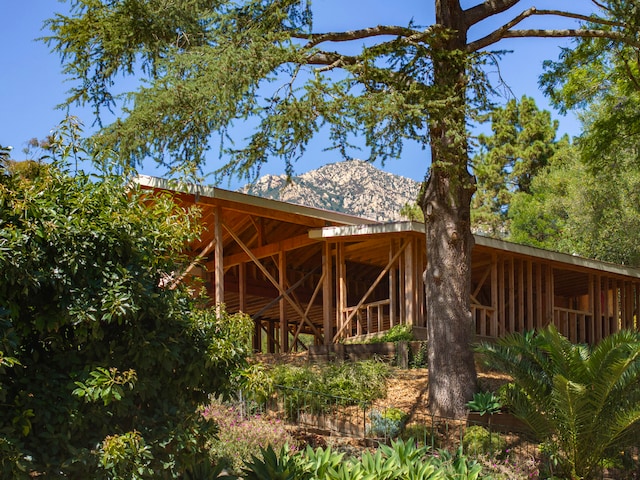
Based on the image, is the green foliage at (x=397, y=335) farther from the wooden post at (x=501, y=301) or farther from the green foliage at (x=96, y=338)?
the green foliage at (x=96, y=338)

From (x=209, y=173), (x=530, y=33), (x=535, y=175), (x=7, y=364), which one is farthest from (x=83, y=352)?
(x=535, y=175)

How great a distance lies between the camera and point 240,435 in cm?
1170

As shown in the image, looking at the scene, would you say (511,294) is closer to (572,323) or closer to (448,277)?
(572,323)

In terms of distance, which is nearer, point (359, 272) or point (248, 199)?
point (248, 199)

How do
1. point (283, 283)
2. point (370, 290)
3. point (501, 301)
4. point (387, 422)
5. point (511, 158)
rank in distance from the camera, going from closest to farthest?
point (387, 422), point (370, 290), point (283, 283), point (501, 301), point (511, 158)

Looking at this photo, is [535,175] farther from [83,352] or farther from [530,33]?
[83,352]

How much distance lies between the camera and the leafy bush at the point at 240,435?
10.9 m

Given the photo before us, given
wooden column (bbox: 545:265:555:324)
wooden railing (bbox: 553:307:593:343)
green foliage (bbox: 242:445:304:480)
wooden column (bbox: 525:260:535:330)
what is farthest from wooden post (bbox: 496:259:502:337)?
green foliage (bbox: 242:445:304:480)

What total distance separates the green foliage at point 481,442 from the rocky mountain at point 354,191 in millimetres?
98615

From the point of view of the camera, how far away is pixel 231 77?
12.2 m

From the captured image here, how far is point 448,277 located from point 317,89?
4.39 m

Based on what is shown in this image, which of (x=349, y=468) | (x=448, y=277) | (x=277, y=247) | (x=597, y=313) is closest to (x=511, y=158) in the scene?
(x=597, y=313)

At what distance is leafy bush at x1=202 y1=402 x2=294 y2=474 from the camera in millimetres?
10859

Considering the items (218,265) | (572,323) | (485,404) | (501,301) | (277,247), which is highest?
(277,247)
